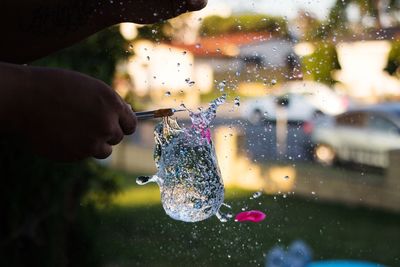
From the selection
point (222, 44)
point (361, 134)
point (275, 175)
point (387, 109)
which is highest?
point (222, 44)

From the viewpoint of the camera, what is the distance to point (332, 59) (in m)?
2.28

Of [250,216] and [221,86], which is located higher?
[221,86]

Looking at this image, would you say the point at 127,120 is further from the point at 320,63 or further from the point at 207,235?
the point at 320,63

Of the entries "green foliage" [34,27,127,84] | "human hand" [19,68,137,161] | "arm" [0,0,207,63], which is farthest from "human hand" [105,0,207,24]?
"green foliage" [34,27,127,84]

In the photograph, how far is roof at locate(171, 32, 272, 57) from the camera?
6.32 ft

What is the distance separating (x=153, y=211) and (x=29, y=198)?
90 centimetres

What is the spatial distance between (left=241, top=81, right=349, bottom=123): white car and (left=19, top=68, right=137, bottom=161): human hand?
671 mm

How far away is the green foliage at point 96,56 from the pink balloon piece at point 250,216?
0.91 metres

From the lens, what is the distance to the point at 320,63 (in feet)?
7.10

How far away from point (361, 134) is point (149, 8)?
4297 mm

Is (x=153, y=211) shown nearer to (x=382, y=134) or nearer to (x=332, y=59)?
(x=332, y=59)

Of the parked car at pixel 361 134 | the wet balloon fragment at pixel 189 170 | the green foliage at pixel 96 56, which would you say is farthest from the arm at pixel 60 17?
the parked car at pixel 361 134

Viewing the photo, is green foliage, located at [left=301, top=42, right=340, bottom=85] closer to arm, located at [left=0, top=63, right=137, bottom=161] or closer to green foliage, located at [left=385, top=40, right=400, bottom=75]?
green foliage, located at [left=385, top=40, right=400, bottom=75]

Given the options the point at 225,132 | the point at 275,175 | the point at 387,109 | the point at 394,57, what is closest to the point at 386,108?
the point at 387,109
